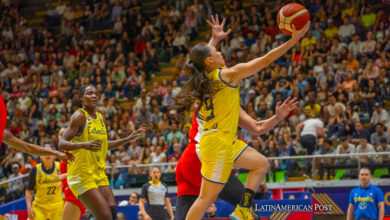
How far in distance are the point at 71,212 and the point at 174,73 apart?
40.6ft

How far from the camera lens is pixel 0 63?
24609mm

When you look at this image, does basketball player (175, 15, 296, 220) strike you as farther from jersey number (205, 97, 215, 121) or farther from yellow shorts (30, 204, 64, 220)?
yellow shorts (30, 204, 64, 220)

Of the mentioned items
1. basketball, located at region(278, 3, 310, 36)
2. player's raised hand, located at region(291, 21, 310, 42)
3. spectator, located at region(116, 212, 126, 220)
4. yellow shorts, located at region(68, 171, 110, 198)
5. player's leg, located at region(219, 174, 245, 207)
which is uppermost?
basketball, located at region(278, 3, 310, 36)

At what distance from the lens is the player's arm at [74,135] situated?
24.0 ft

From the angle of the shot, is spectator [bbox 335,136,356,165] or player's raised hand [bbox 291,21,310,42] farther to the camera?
spectator [bbox 335,136,356,165]

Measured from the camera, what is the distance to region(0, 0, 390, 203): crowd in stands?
51.2ft

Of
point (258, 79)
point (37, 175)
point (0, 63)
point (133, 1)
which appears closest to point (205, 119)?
point (37, 175)

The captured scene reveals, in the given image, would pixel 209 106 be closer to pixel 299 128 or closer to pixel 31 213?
pixel 31 213

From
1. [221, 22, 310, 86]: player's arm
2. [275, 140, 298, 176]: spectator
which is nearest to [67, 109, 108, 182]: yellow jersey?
[221, 22, 310, 86]: player's arm

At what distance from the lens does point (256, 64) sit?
5707 millimetres

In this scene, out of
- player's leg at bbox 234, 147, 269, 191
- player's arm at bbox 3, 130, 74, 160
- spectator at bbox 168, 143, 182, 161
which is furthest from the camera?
spectator at bbox 168, 143, 182, 161

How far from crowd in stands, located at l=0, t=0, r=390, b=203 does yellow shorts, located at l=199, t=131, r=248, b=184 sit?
5782mm

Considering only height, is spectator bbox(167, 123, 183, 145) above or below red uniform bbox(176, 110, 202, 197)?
below

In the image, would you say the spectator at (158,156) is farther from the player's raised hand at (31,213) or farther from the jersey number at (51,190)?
the player's raised hand at (31,213)
